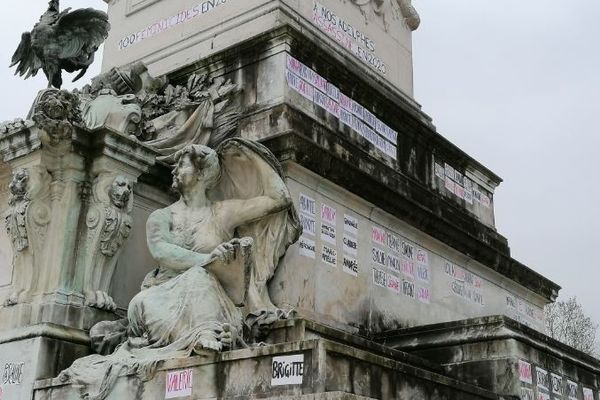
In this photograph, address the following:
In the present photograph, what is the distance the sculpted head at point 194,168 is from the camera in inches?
338

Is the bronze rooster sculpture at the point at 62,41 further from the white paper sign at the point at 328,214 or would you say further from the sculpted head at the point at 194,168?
the white paper sign at the point at 328,214

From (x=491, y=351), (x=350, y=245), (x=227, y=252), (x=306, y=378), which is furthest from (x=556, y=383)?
(x=306, y=378)

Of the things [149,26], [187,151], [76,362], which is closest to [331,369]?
[76,362]

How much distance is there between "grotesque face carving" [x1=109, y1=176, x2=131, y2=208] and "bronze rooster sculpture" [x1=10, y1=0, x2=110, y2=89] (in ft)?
8.18

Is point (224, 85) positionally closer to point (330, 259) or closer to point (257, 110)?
point (257, 110)

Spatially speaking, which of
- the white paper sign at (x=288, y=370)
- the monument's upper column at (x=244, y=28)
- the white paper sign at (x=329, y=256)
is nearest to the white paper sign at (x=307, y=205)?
the white paper sign at (x=329, y=256)

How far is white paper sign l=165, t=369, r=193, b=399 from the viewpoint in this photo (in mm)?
6594

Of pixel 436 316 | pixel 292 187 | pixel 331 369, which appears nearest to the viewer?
pixel 331 369

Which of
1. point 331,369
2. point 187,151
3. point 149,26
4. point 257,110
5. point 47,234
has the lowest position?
point 331,369

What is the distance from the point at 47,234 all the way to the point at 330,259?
11.3 feet

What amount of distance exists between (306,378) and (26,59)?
689 cm

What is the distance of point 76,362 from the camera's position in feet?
24.6

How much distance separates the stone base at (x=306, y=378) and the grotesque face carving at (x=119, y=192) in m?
2.12

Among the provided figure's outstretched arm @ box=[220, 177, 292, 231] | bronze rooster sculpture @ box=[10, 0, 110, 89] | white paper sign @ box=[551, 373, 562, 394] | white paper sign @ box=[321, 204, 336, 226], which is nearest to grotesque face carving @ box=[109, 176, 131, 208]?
figure's outstretched arm @ box=[220, 177, 292, 231]
